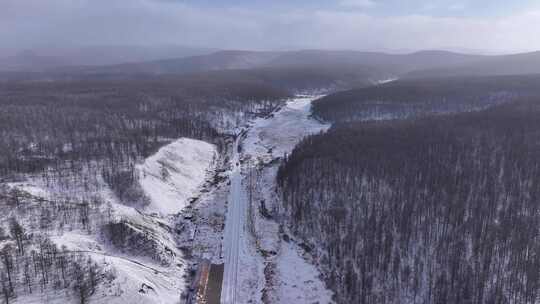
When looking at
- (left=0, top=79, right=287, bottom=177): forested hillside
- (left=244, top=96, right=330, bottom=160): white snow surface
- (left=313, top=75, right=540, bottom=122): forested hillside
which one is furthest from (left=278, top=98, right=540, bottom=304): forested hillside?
(left=313, top=75, right=540, bottom=122): forested hillside

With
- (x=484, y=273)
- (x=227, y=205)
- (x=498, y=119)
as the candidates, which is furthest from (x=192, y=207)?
(x=498, y=119)

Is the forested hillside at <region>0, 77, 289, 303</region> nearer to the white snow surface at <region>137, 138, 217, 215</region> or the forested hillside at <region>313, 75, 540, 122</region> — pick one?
the white snow surface at <region>137, 138, 217, 215</region>

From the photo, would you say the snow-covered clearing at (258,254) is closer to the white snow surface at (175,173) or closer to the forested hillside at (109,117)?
the white snow surface at (175,173)

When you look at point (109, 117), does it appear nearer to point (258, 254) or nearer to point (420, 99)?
point (258, 254)

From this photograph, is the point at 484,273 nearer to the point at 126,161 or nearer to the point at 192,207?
the point at 192,207

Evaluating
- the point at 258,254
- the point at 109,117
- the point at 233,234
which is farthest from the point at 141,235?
the point at 109,117
